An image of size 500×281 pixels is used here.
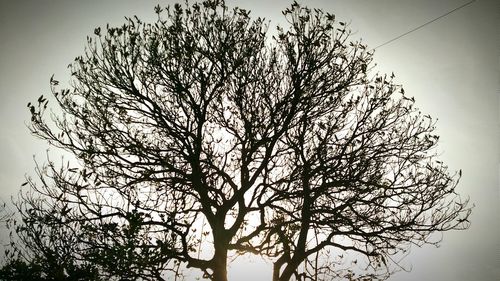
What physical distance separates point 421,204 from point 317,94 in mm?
4760

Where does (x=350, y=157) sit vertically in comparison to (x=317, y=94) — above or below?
below

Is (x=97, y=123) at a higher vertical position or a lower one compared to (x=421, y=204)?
higher

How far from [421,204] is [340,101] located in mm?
4127

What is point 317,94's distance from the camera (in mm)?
9039

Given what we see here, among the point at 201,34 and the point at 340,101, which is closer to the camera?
the point at 201,34

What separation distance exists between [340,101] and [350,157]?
2.00m

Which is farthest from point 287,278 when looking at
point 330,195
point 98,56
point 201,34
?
point 98,56

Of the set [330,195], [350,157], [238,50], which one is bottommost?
[330,195]

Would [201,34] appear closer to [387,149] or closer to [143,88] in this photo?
[143,88]

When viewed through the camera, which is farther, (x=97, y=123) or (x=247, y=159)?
(x=247, y=159)

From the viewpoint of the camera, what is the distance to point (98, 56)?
28.1 ft

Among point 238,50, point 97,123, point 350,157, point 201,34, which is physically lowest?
point 350,157

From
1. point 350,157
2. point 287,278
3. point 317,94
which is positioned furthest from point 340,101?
point 287,278

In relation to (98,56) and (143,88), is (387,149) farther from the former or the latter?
(98,56)
